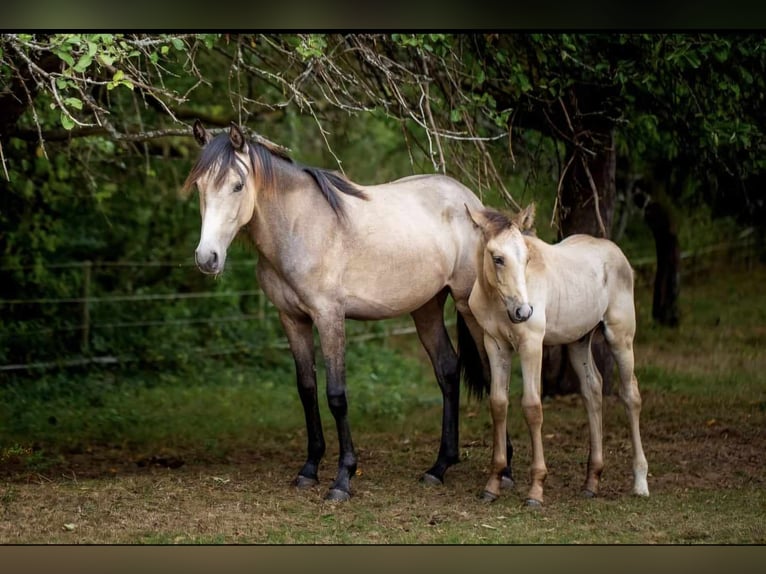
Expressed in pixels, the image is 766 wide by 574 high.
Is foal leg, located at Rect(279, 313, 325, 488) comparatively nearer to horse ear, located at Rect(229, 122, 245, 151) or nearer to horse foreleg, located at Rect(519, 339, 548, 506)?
horse ear, located at Rect(229, 122, 245, 151)

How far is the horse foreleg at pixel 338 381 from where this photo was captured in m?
5.16

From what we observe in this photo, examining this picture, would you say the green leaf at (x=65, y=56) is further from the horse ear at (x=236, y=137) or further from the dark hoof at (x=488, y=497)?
the dark hoof at (x=488, y=497)

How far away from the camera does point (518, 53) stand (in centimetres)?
643

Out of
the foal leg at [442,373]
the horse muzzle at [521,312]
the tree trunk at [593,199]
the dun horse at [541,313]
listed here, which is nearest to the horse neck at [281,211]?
the dun horse at [541,313]

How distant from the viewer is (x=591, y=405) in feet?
17.0

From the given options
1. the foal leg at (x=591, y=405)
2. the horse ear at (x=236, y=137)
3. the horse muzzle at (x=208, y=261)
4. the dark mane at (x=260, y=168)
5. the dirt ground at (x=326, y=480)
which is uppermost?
the horse ear at (x=236, y=137)

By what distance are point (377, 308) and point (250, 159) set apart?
1029 millimetres

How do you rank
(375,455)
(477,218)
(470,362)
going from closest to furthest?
(477,218) → (470,362) → (375,455)

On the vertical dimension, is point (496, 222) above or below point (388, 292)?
above

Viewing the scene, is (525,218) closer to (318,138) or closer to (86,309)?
(86,309)

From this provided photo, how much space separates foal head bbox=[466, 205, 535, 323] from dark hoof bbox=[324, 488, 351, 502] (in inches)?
48.0

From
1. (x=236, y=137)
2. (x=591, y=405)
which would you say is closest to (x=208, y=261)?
(x=236, y=137)

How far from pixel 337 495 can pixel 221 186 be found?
1607 millimetres
